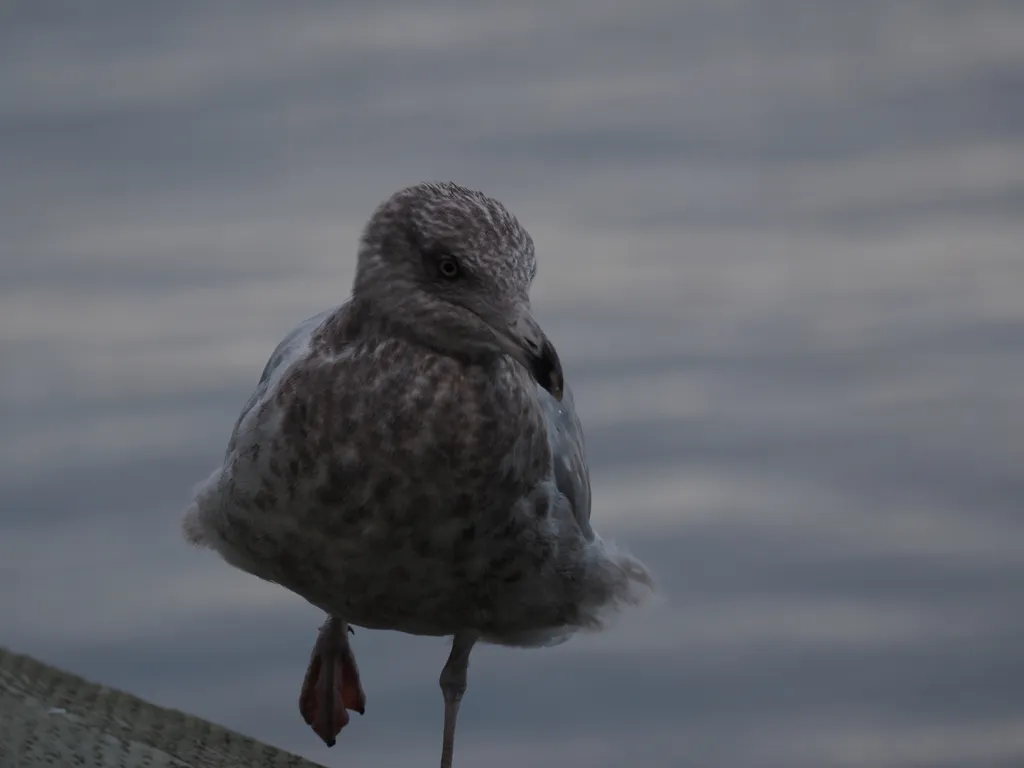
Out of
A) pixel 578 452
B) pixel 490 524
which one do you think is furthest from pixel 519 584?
pixel 578 452

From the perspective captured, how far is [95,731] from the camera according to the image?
616 centimetres

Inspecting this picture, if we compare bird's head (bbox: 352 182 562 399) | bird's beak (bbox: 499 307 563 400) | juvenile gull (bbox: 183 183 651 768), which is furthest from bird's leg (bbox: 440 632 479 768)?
bird's beak (bbox: 499 307 563 400)

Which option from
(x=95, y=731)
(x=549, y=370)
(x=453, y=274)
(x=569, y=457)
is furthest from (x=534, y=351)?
(x=95, y=731)

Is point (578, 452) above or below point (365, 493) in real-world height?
above

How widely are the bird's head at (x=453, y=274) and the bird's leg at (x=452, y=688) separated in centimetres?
140

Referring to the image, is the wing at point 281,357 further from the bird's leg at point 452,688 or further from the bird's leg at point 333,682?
the bird's leg at point 333,682

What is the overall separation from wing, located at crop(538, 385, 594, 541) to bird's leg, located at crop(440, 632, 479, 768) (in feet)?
2.11

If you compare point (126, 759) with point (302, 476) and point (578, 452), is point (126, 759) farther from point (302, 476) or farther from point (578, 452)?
point (578, 452)

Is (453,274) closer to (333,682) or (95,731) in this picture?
(95,731)

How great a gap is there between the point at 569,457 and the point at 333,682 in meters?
1.80

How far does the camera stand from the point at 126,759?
19.5 feet

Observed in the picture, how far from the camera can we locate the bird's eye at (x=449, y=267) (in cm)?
589

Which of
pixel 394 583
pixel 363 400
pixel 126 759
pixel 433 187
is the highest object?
pixel 433 187

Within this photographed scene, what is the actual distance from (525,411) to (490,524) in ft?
1.20
